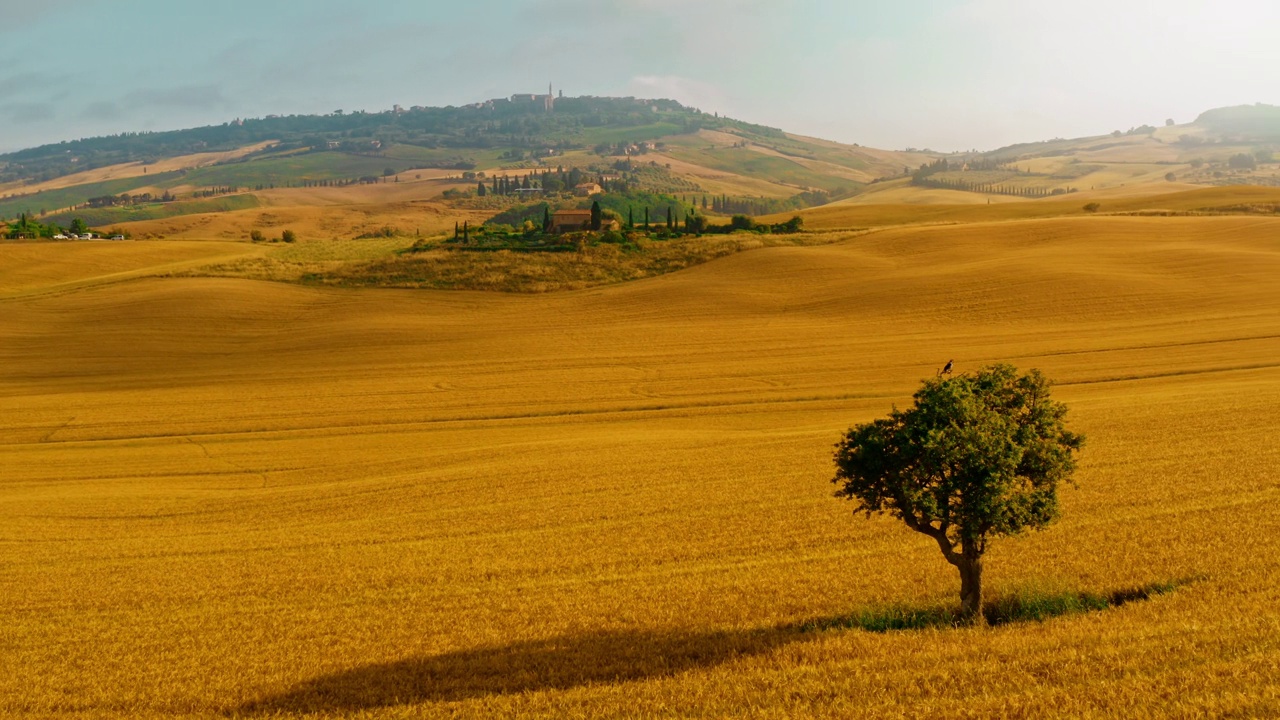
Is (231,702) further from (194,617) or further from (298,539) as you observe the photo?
(298,539)

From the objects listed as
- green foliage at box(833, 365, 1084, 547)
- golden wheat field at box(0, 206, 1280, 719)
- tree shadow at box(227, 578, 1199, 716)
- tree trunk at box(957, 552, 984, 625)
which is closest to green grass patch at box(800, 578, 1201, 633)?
tree shadow at box(227, 578, 1199, 716)

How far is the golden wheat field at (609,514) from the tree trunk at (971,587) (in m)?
1.05

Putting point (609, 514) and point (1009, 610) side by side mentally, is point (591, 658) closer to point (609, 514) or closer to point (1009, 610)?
point (1009, 610)

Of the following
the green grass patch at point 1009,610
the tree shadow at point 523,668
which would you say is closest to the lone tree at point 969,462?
the green grass patch at point 1009,610

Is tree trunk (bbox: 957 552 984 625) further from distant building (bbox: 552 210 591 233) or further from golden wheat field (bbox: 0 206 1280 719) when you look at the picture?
distant building (bbox: 552 210 591 233)

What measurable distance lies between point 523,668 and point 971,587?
8.71 metres

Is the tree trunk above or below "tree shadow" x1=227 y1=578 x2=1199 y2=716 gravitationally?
above

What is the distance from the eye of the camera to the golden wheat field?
14492mm

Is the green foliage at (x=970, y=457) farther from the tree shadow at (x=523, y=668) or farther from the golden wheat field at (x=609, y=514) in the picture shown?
the tree shadow at (x=523, y=668)

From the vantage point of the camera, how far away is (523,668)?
51.4 ft

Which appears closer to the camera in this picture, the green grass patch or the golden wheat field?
the golden wheat field

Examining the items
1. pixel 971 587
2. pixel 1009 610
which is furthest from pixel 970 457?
pixel 1009 610

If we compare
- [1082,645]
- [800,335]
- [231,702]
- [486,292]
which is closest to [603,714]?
[231,702]

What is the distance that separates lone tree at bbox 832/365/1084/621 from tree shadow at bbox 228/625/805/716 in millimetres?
3334
